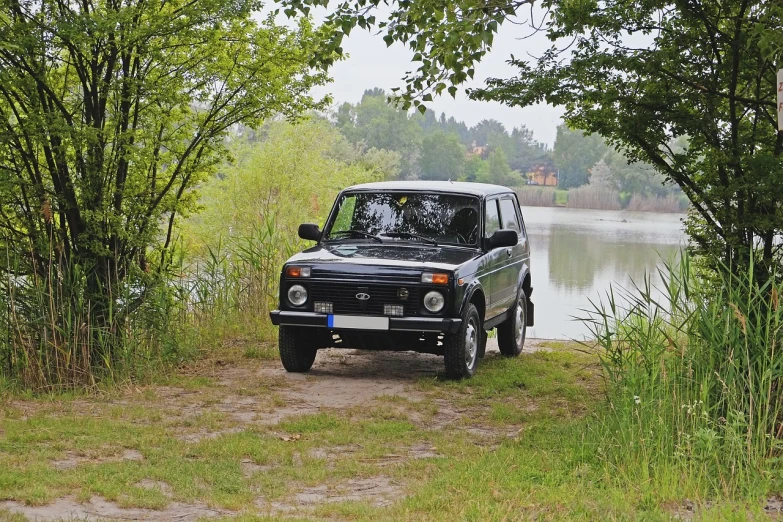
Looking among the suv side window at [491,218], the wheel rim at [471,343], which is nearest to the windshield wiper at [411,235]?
the suv side window at [491,218]

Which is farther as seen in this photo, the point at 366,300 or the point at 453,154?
the point at 453,154

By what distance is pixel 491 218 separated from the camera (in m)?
11.5

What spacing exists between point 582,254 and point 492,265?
1493 inches

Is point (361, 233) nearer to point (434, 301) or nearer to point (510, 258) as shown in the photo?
point (434, 301)

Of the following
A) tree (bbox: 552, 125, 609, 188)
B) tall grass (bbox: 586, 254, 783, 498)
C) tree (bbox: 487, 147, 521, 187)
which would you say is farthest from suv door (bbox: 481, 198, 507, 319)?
tree (bbox: 487, 147, 521, 187)

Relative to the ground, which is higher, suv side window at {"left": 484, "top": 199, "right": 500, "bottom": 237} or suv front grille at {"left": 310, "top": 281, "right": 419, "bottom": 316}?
suv side window at {"left": 484, "top": 199, "right": 500, "bottom": 237}

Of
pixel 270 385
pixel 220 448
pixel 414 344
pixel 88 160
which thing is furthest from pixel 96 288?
pixel 220 448

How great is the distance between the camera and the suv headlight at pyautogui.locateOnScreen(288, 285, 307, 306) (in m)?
10.2

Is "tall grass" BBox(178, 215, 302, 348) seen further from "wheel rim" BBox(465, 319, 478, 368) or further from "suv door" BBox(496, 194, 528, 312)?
"wheel rim" BBox(465, 319, 478, 368)

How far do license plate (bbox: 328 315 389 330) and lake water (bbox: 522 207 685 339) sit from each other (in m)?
16.0

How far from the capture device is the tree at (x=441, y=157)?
8675cm

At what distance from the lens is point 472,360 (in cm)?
1066

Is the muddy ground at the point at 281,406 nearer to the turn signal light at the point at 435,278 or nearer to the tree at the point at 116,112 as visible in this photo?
the turn signal light at the point at 435,278

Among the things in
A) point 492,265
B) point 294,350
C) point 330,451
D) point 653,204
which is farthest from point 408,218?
point 653,204
